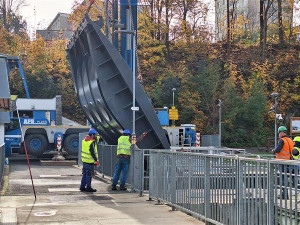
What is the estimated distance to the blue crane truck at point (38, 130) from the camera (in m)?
27.9

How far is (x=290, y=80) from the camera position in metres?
46.1

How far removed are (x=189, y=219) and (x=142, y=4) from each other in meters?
40.3

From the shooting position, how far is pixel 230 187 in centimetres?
754

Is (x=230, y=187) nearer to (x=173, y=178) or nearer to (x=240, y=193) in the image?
(x=240, y=193)

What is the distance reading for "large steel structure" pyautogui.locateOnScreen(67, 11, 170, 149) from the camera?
1450cm

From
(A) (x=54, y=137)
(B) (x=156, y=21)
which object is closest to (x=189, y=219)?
(A) (x=54, y=137)

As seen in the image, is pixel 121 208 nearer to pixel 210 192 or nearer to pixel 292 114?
pixel 210 192

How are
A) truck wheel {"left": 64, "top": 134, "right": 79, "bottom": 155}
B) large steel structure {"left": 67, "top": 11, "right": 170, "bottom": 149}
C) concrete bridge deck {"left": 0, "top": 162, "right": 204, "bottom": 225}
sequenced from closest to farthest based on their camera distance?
concrete bridge deck {"left": 0, "top": 162, "right": 204, "bottom": 225}
large steel structure {"left": 67, "top": 11, "right": 170, "bottom": 149}
truck wheel {"left": 64, "top": 134, "right": 79, "bottom": 155}

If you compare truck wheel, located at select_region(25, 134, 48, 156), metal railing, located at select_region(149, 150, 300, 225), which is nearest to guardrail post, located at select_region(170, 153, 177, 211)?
metal railing, located at select_region(149, 150, 300, 225)

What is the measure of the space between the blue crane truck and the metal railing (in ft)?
58.0

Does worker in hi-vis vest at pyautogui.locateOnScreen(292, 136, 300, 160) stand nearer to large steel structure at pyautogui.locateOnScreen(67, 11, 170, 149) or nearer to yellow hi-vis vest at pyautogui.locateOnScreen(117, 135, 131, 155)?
yellow hi-vis vest at pyautogui.locateOnScreen(117, 135, 131, 155)

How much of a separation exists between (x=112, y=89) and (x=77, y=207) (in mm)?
4739

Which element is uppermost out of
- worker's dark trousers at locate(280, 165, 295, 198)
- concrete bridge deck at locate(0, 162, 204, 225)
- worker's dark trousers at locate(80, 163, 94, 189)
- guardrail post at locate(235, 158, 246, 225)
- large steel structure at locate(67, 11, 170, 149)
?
large steel structure at locate(67, 11, 170, 149)

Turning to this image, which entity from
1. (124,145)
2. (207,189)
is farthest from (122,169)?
(207,189)
